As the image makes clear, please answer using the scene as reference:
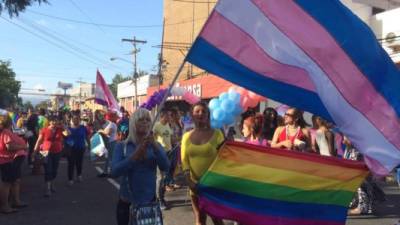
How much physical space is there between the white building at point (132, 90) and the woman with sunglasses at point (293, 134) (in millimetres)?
48921

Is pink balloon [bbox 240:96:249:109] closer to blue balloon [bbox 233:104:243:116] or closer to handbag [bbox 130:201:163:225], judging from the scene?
blue balloon [bbox 233:104:243:116]

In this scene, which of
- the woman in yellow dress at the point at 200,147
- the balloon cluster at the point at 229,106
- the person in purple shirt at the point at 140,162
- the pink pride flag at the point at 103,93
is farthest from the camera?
the pink pride flag at the point at 103,93

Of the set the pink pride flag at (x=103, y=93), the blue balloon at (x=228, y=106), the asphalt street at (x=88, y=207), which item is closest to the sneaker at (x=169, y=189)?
the asphalt street at (x=88, y=207)

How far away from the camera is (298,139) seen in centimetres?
683

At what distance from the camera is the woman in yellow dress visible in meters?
5.07

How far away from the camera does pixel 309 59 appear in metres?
3.97

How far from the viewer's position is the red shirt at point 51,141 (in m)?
9.89

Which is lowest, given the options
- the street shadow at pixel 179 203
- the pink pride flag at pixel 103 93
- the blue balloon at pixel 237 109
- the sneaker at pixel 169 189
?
the street shadow at pixel 179 203

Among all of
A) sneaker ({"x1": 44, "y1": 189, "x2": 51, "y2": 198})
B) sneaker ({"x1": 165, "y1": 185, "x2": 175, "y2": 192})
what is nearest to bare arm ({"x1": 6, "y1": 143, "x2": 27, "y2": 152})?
sneaker ({"x1": 44, "y1": 189, "x2": 51, "y2": 198})

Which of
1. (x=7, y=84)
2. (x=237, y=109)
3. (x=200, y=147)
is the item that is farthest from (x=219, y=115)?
(x=7, y=84)

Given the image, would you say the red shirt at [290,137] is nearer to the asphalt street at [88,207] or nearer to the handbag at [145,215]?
the asphalt street at [88,207]

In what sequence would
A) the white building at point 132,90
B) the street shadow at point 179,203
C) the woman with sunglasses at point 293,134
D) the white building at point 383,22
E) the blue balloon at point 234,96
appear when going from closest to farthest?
the woman with sunglasses at point 293,134 < the street shadow at point 179,203 < the blue balloon at point 234,96 < the white building at point 383,22 < the white building at point 132,90

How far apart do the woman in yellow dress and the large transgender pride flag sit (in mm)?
1164

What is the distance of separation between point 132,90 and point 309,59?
60.2 m
